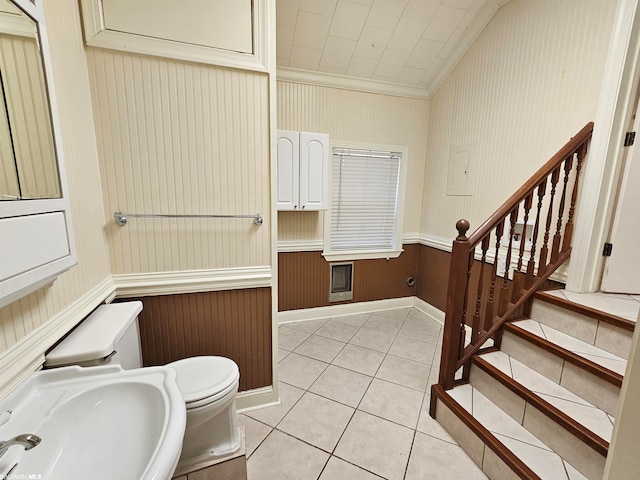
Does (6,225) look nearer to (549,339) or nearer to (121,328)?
(121,328)

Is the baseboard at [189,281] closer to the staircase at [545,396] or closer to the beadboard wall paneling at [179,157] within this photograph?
the beadboard wall paneling at [179,157]

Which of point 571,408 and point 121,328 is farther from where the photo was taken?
point 571,408

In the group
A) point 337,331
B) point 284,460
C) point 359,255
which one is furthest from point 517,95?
point 284,460

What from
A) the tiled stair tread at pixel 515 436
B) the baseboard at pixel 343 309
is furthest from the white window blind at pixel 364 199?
the tiled stair tread at pixel 515 436

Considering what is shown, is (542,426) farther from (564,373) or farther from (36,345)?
(36,345)

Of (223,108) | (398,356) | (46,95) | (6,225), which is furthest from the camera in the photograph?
(398,356)

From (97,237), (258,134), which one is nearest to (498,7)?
(258,134)

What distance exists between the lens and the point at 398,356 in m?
2.44

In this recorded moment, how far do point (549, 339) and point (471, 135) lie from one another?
1850mm

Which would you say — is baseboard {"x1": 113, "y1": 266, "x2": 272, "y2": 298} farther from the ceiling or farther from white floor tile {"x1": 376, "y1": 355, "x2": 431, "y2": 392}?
the ceiling

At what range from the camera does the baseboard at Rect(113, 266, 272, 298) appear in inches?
58.6

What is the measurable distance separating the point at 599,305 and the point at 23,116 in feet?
9.05

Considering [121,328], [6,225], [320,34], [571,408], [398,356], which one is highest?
[320,34]

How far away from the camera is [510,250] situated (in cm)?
183
